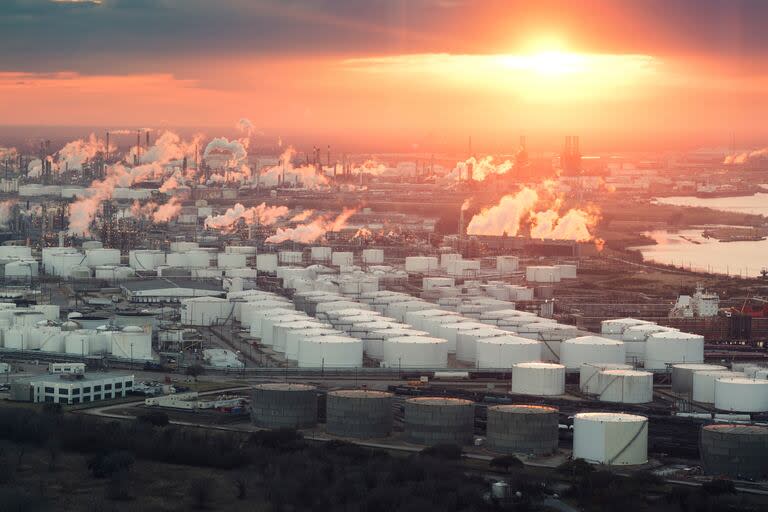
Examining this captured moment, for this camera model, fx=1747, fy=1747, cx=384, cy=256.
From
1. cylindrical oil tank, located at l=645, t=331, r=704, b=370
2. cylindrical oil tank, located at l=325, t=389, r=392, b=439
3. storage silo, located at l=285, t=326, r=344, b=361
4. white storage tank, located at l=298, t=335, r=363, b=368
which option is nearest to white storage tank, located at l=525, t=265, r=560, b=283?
storage silo, located at l=285, t=326, r=344, b=361

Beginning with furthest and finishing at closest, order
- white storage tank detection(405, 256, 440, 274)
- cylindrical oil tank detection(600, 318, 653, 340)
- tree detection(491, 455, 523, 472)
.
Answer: white storage tank detection(405, 256, 440, 274), cylindrical oil tank detection(600, 318, 653, 340), tree detection(491, 455, 523, 472)

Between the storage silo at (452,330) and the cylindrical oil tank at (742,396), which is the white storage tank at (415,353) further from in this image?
the cylindrical oil tank at (742,396)

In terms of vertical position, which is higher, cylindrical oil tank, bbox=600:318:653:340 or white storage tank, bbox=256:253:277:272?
white storage tank, bbox=256:253:277:272

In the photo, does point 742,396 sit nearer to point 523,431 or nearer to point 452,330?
point 523,431

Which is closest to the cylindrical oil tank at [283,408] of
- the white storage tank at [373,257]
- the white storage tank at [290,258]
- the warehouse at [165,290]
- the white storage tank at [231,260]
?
the warehouse at [165,290]

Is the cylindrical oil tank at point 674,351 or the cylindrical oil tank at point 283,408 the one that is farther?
the cylindrical oil tank at point 674,351

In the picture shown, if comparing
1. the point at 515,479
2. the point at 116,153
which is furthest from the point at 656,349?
the point at 116,153

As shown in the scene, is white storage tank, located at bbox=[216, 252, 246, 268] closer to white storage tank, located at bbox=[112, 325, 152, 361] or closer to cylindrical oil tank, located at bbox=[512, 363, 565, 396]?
white storage tank, located at bbox=[112, 325, 152, 361]

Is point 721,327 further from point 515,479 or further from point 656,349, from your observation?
point 515,479
